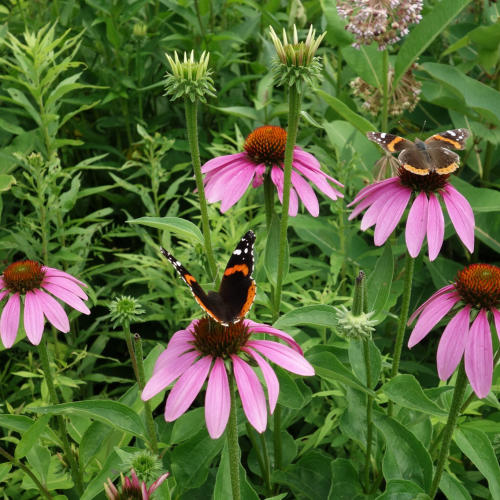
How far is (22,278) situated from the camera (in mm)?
1310

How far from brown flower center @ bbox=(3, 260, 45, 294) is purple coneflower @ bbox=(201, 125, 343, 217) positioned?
40cm

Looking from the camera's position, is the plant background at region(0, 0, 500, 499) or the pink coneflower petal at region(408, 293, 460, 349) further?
the plant background at region(0, 0, 500, 499)

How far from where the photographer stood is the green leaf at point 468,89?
211 cm

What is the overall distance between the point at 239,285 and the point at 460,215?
0.45 m

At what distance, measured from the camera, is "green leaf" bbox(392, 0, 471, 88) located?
1938mm

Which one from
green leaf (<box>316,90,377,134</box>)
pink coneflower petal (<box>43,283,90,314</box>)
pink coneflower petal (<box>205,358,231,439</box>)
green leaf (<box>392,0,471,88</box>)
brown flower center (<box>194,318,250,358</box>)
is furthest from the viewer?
green leaf (<box>392,0,471,88</box>)

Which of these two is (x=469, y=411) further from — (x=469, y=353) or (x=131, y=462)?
(x=131, y=462)

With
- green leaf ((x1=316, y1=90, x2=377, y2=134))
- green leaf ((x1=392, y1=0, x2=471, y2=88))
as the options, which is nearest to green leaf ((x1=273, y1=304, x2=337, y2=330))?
Answer: green leaf ((x1=316, y1=90, x2=377, y2=134))

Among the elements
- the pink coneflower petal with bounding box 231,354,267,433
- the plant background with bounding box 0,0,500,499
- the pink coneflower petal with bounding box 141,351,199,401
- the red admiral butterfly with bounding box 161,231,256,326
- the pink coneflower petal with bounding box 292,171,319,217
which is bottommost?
the plant background with bounding box 0,0,500,499

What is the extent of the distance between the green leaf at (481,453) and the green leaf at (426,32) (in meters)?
1.15

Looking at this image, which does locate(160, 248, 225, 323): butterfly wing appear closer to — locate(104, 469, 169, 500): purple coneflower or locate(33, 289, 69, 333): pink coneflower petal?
locate(104, 469, 169, 500): purple coneflower

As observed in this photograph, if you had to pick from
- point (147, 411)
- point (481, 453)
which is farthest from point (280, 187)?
point (481, 453)

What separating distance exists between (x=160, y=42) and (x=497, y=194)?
55.7 inches

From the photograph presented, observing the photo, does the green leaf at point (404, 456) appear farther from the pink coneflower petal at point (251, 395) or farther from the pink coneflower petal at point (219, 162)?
the pink coneflower petal at point (219, 162)
